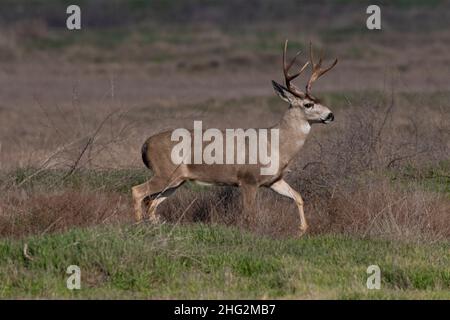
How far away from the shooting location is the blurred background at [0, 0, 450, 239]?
583 inches

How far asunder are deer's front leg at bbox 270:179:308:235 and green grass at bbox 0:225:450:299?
4.64ft

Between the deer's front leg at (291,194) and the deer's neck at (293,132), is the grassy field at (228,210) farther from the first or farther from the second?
the deer's neck at (293,132)

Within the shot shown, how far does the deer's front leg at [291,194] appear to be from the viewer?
46.9 feet

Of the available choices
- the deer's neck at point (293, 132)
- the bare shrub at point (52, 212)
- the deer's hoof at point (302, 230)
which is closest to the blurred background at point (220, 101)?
the bare shrub at point (52, 212)

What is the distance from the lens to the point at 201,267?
1202cm

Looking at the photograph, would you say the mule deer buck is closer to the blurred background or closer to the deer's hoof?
the blurred background

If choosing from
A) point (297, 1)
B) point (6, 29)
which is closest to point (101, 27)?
point (6, 29)

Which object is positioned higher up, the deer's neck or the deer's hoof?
the deer's neck

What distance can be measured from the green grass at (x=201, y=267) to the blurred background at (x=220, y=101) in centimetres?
114

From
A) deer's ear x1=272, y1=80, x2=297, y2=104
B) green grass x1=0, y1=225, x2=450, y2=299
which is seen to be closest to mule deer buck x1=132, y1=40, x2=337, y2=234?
deer's ear x1=272, y1=80, x2=297, y2=104

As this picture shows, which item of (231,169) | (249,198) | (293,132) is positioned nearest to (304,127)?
(293,132)

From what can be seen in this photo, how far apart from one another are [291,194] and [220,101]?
1347cm

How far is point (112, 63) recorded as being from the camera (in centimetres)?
3800

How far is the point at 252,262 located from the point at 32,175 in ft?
12.6
